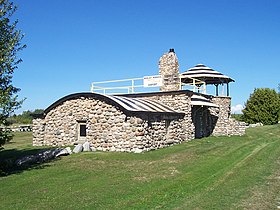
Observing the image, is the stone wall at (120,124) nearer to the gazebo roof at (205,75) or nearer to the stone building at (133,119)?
the stone building at (133,119)

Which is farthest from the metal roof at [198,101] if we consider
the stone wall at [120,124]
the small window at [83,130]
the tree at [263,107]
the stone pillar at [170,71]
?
the tree at [263,107]

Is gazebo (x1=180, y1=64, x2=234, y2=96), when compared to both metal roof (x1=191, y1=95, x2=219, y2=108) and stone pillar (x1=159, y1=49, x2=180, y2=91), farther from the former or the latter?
metal roof (x1=191, y1=95, x2=219, y2=108)

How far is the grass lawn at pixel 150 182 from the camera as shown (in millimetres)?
7832

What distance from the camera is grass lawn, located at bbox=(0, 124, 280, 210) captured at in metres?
7.83

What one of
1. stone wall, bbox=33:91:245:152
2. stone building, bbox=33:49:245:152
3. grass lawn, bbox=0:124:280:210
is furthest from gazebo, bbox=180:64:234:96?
grass lawn, bbox=0:124:280:210

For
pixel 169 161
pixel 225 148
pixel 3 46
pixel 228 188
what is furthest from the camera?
pixel 225 148

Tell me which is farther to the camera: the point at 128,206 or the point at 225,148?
the point at 225,148

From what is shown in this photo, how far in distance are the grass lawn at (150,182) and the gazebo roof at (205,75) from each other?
482 inches

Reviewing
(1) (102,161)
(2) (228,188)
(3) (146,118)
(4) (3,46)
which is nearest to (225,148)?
(3) (146,118)

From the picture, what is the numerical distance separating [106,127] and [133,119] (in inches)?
82.9

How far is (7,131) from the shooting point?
41.6 feet

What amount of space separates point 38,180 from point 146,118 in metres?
8.07

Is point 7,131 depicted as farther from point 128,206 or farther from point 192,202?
point 192,202

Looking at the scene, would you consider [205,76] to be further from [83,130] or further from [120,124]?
[83,130]
